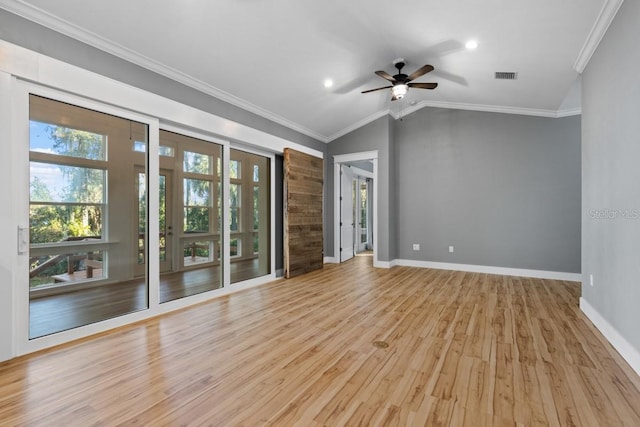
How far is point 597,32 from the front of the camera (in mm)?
3084

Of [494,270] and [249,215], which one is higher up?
[249,215]

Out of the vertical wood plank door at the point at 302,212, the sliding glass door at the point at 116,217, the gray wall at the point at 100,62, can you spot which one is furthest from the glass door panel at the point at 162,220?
the vertical wood plank door at the point at 302,212

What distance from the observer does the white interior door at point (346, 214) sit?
24.3 ft

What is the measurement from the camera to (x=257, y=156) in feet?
17.2

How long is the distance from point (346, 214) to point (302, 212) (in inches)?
83.0

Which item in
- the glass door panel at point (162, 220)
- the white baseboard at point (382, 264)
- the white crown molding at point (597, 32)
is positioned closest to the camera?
the white crown molding at point (597, 32)

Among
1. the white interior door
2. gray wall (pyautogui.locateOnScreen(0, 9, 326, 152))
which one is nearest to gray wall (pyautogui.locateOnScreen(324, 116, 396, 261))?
the white interior door

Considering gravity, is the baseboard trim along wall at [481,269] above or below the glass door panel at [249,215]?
below

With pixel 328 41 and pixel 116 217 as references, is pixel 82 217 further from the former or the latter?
pixel 328 41

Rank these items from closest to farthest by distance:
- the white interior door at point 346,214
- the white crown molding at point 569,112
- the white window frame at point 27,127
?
1. the white window frame at point 27,127
2. the white crown molding at point 569,112
3. the white interior door at point 346,214

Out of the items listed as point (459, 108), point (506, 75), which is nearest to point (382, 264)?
point (459, 108)

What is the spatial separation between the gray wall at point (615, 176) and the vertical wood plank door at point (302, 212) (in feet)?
13.6

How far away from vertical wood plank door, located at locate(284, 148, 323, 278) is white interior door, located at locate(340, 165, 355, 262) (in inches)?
44.2

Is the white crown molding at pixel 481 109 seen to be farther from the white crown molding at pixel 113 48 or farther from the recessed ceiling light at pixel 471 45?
the white crown molding at pixel 113 48
